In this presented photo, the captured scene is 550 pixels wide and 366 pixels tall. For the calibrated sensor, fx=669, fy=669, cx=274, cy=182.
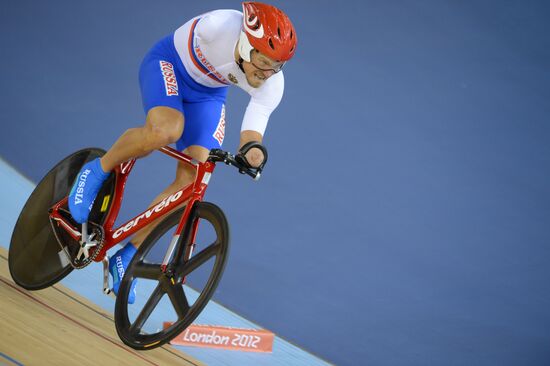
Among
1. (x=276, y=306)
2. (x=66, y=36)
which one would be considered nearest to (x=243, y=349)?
(x=276, y=306)

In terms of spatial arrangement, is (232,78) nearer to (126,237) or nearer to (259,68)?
(259,68)

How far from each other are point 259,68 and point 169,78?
0.41 meters

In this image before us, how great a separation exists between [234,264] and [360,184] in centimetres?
140

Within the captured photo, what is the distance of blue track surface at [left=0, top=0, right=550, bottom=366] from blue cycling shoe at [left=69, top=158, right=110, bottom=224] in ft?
5.42

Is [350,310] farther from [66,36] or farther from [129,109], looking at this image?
[66,36]

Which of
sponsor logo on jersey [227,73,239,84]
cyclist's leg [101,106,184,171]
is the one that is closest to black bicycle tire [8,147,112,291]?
cyclist's leg [101,106,184,171]

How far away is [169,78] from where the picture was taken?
271 centimetres

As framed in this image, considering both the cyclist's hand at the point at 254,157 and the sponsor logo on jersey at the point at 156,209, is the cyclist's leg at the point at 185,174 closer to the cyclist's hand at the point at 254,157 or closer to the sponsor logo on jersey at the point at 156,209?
the sponsor logo on jersey at the point at 156,209

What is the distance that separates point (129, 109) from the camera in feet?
18.4

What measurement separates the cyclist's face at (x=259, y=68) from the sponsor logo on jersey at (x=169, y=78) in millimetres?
305

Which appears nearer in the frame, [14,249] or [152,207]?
[152,207]

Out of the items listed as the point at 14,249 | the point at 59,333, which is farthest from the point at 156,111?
the point at 14,249

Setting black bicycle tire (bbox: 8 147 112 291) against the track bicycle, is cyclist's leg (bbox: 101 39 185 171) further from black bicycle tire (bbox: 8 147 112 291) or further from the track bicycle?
black bicycle tire (bbox: 8 147 112 291)

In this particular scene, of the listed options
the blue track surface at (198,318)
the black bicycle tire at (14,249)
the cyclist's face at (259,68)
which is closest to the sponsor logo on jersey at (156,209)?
the black bicycle tire at (14,249)
